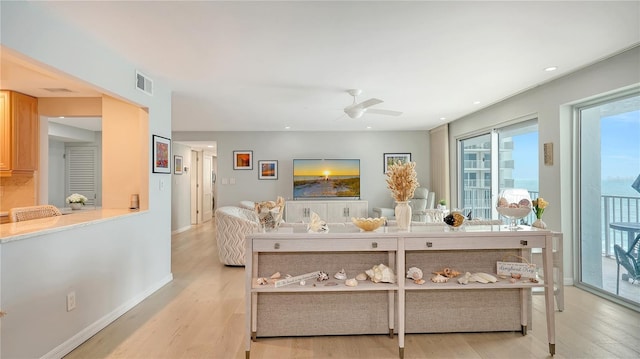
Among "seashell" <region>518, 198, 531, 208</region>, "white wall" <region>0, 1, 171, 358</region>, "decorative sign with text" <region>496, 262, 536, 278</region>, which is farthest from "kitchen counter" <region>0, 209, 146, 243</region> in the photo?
"seashell" <region>518, 198, 531, 208</region>

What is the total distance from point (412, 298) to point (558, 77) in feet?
9.99

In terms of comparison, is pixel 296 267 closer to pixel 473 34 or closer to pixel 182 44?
pixel 182 44

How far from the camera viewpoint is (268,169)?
734 centimetres

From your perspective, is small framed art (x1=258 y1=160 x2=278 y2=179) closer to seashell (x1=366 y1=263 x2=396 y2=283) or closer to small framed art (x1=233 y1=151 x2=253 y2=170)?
small framed art (x1=233 y1=151 x2=253 y2=170)

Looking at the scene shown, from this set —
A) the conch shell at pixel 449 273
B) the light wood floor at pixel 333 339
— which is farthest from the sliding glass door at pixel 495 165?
the conch shell at pixel 449 273

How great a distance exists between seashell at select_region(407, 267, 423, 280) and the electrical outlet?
2.43 metres

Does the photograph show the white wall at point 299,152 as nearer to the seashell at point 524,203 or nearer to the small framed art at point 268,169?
the small framed art at point 268,169

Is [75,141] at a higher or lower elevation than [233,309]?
higher

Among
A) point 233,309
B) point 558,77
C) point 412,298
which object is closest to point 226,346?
point 233,309

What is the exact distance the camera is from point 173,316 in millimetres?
2852

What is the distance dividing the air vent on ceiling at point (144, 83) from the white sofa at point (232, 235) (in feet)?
6.05

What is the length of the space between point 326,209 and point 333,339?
14.7 feet

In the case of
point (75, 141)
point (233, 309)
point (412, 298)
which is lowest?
point (233, 309)

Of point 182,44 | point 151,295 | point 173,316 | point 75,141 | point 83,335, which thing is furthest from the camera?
point 75,141
